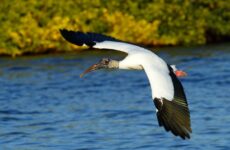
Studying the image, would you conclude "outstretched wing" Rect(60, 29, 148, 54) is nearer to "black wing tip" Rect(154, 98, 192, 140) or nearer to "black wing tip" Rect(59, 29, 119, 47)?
"black wing tip" Rect(59, 29, 119, 47)

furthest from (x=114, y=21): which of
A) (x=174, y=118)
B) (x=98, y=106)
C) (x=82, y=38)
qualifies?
(x=174, y=118)

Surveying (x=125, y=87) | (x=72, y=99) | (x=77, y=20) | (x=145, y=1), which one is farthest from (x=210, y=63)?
(x=145, y=1)

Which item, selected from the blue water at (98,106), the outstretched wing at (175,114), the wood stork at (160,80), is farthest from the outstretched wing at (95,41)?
the outstretched wing at (175,114)

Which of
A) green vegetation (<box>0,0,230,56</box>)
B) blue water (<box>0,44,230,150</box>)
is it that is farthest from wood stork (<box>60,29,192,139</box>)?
green vegetation (<box>0,0,230,56</box>)

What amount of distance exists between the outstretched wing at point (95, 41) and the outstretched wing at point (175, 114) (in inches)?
101

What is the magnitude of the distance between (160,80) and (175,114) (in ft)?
2.95

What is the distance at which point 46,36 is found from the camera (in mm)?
33531

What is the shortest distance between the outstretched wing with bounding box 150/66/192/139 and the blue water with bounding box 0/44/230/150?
3318mm

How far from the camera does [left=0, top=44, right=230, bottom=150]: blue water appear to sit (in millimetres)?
15500

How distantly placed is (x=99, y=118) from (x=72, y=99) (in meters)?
3.07

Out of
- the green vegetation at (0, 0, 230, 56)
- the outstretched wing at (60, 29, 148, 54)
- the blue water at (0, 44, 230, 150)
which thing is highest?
the green vegetation at (0, 0, 230, 56)

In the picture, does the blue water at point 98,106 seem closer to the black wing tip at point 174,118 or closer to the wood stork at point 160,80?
the wood stork at point 160,80

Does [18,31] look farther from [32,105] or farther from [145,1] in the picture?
[32,105]

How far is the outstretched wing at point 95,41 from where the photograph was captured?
14.1 m
